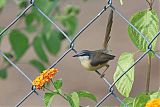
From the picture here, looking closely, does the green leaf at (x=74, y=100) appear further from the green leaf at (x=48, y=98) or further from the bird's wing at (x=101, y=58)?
the bird's wing at (x=101, y=58)

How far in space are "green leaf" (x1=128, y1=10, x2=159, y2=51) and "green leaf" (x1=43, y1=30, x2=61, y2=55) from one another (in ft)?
3.93

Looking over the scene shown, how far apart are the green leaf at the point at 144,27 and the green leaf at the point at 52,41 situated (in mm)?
1197

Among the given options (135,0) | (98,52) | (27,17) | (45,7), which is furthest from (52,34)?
(135,0)

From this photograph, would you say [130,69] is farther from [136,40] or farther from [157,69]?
[157,69]

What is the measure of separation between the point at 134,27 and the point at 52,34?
51.5 inches

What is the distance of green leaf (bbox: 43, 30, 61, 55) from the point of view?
9.70 feet

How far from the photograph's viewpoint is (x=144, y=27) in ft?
5.82

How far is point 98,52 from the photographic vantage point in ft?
6.17

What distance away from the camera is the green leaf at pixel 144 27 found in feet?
5.78

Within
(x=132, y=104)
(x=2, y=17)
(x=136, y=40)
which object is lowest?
(x=132, y=104)

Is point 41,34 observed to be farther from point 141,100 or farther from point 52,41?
point 141,100

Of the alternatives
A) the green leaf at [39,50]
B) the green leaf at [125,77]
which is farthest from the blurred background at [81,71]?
the green leaf at [125,77]

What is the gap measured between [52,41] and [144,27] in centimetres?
127

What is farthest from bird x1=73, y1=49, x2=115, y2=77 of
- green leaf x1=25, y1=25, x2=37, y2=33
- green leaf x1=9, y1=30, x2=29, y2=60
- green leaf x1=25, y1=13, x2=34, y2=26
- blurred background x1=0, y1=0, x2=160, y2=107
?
blurred background x1=0, y1=0, x2=160, y2=107
